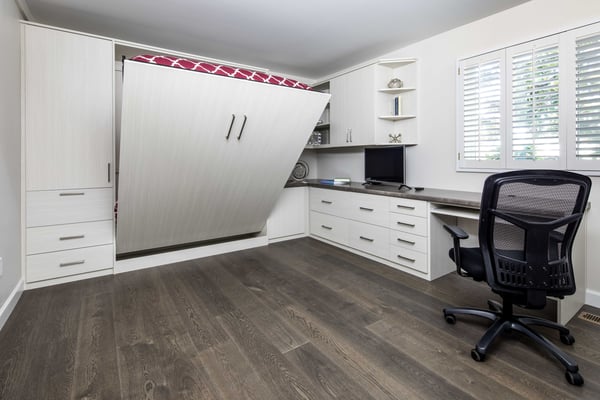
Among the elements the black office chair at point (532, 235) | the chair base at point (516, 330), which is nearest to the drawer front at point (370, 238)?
the chair base at point (516, 330)

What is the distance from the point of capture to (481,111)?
2779mm

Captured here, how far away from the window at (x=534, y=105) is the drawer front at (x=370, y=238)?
1014 millimetres

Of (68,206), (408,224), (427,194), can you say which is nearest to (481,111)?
(427,194)

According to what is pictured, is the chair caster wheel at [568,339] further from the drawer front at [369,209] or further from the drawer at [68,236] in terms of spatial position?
the drawer at [68,236]

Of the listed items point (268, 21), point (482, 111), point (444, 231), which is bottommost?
point (444, 231)

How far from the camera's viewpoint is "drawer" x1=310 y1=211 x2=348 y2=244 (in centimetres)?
369

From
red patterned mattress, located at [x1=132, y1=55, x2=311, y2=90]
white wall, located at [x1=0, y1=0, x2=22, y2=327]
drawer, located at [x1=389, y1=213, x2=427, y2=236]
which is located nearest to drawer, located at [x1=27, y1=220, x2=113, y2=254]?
white wall, located at [x1=0, y1=0, x2=22, y2=327]

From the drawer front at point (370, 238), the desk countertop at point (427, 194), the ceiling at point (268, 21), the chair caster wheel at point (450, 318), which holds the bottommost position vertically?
the chair caster wheel at point (450, 318)

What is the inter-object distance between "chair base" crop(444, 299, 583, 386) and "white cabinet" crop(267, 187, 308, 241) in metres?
2.42

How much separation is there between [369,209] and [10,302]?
3.07 metres

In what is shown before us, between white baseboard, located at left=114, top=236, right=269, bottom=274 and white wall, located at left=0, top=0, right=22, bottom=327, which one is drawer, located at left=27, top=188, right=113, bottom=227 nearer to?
white wall, located at left=0, top=0, right=22, bottom=327

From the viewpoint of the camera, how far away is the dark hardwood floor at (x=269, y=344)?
147 cm

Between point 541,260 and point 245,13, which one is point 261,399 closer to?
point 541,260

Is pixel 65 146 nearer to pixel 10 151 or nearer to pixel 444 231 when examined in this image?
pixel 10 151
